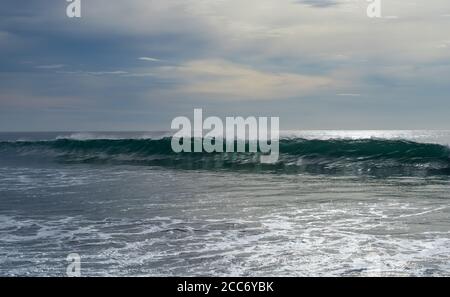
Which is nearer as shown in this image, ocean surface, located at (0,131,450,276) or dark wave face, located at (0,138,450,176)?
ocean surface, located at (0,131,450,276)

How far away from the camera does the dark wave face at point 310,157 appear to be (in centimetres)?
2248

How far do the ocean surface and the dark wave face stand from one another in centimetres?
266

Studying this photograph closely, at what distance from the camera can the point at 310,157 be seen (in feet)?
88.0

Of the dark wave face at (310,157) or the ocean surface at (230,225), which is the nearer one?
the ocean surface at (230,225)

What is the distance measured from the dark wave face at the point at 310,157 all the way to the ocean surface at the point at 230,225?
266 centimetres

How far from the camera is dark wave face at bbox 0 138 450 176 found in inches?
885

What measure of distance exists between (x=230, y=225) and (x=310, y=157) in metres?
18.1

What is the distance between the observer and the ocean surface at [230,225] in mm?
6711

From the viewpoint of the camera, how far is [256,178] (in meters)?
18.6

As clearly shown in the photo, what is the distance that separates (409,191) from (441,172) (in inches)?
287

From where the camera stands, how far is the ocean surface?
22.0ft

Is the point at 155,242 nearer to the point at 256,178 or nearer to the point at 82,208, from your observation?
the point at 82,208
